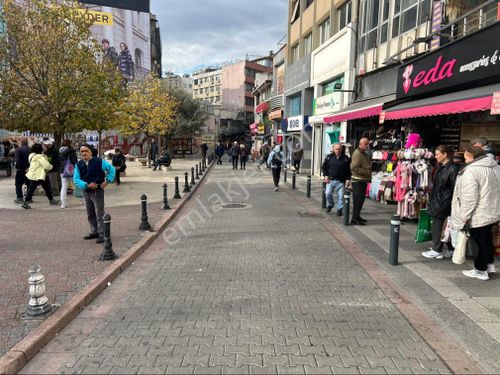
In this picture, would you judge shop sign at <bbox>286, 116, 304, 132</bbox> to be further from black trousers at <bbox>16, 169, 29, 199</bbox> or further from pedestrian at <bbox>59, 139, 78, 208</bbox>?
black trousers at <bbox>16, 169, 29, 199</bbox>

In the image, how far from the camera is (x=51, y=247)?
6684 millimetres

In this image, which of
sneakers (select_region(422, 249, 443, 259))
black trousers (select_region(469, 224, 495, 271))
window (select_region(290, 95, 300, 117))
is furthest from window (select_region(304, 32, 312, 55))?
black trousers (select_region(469, 224, 495, 271))

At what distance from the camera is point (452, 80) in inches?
335

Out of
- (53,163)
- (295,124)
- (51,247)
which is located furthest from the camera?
(295,124)

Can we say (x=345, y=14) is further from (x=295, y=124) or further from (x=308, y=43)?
(x=295, y=124)

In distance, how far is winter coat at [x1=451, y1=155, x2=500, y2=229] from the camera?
498 cm

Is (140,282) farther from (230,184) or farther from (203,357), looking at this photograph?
(230,184)

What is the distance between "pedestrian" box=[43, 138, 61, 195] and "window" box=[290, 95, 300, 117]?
16.6m

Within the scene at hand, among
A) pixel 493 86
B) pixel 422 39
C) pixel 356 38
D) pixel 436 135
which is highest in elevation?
pixel 356 38

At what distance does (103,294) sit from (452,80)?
26.9ft

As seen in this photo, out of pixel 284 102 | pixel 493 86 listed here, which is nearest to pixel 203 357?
pixel 493 86

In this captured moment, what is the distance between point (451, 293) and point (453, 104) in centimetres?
419

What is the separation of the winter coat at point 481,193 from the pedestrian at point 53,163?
10.7 meters

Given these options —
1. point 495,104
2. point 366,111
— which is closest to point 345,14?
point 366,111
